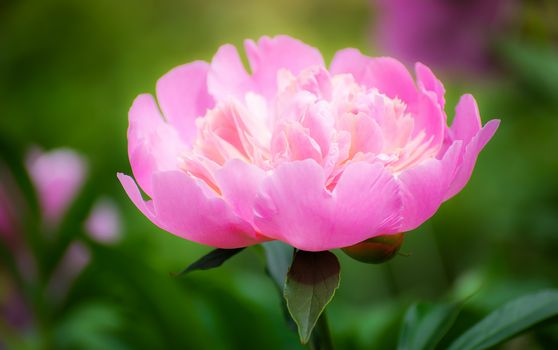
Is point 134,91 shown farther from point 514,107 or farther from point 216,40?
point 514,107

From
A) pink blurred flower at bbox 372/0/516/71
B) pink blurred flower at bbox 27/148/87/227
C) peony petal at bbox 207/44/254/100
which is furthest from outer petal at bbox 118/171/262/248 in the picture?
pink blurred flower at bbox 372/0/516/71

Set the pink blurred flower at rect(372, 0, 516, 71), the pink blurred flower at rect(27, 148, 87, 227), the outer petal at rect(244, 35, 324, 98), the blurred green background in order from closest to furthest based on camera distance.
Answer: the outer petal at rect(244, 35, 324, 98) < the blurred green background < the pink blurred flower at rect(27, 148, 87, 227) < the pink blurred flower at rect(372, 0, 516, 71)

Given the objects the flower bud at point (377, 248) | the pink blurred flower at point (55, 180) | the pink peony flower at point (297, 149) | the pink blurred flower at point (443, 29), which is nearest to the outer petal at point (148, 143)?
the pink peony flower at point (297, 149)

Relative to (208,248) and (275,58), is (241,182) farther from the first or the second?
(208,248)

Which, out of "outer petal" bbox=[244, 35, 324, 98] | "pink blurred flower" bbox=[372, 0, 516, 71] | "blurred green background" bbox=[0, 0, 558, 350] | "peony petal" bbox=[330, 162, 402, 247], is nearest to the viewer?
"peony petal" bbox=[330, 162, 402, 247]

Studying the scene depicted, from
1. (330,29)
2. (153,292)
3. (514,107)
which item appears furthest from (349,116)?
(330,29)

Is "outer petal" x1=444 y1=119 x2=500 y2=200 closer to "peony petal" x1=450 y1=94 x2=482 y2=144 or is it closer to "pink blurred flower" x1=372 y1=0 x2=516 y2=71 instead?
"peony petal" x1=450 y1=94 x2=482 y2=144

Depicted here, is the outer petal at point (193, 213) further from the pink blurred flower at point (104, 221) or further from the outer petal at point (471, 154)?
the pink blurred flower at point (104, 221)

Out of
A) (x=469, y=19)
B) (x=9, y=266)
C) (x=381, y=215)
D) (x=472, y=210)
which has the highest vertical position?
(x=381, y=215)
